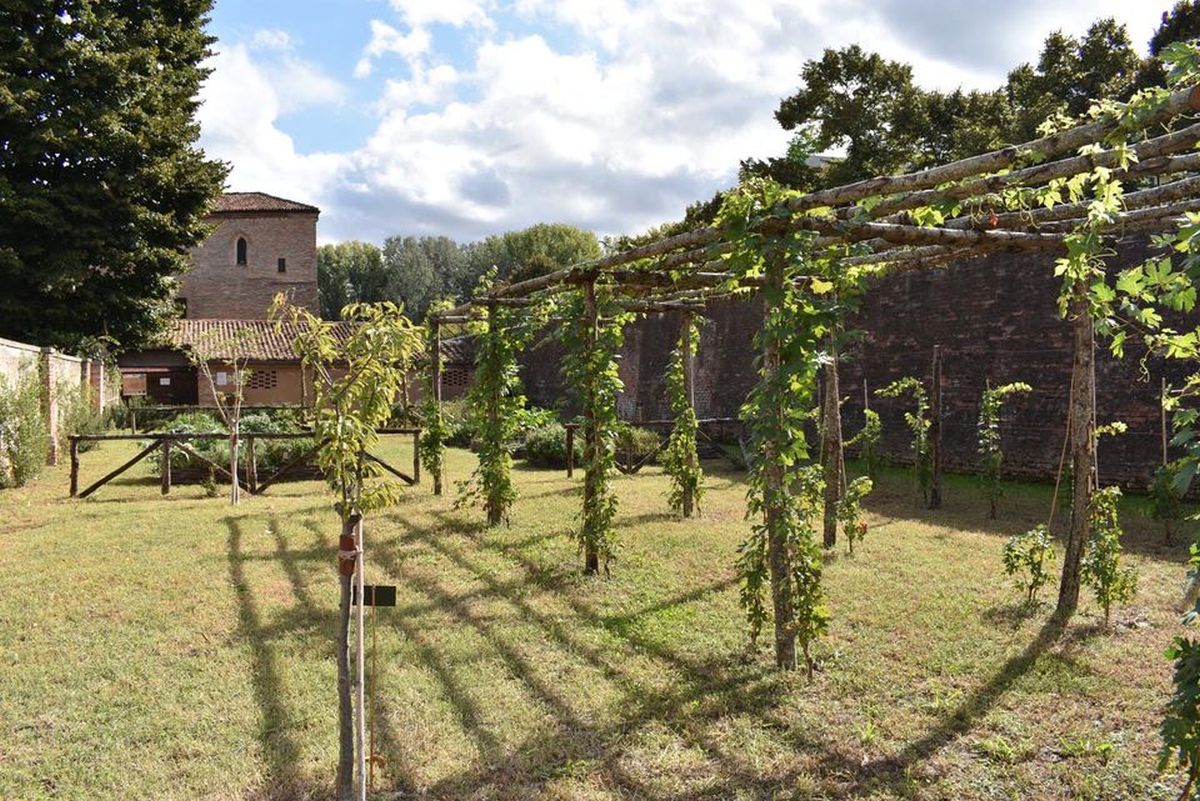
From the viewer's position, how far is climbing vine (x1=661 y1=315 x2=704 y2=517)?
9750 millimetres

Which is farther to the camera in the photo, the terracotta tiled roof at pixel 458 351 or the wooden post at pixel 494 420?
the terracotta tiled roof at pixel 458 351

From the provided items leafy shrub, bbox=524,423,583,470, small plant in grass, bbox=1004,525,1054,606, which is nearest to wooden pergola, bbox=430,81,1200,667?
small plant in grass, bbox=1004,525,1054,606

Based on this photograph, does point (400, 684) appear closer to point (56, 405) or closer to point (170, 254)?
point (56, 405)

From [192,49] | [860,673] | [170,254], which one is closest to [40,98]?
[170,254]

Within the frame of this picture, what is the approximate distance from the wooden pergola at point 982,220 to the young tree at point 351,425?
2.26 m

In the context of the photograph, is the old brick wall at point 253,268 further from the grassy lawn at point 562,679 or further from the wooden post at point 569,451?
the grassy lawn at point 562,679

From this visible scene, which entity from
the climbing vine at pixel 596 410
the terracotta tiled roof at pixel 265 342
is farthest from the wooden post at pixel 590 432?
the terracotta tiled roof at pixel 265 342

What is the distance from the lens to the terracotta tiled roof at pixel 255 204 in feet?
115

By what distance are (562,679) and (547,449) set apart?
33.5ft

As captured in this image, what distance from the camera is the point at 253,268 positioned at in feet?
116

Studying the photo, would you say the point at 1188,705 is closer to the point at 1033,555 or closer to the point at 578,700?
the point at 578,700

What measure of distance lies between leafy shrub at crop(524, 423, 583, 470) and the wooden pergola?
762 centimetres

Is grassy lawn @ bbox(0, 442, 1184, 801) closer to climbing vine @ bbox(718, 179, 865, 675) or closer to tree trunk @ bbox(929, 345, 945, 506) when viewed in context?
climbing vine @ bbox(718, 179, 865, 675)

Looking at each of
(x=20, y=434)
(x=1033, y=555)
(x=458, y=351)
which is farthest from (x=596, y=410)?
(x=458, y=351)
